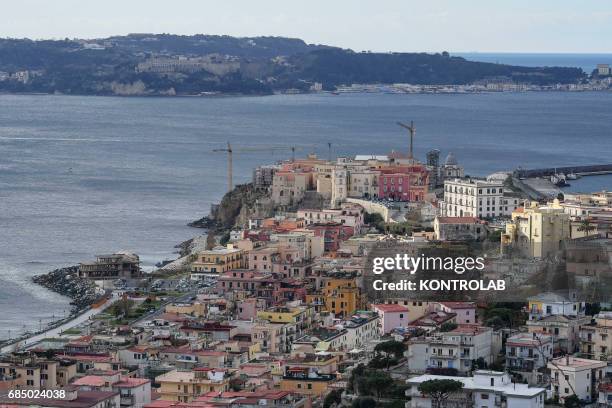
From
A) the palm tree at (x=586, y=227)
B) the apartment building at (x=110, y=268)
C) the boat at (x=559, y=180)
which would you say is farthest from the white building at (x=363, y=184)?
the boat at (x=559, y=180)

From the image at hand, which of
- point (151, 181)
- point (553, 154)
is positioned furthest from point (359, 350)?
point (553, 154)

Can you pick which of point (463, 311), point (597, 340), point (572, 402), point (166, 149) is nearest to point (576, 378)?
point (572, 402)

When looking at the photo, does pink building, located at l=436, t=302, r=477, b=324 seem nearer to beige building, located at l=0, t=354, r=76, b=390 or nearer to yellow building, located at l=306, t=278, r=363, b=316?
yellow building, located at l=306, t=278, r=363, b=316

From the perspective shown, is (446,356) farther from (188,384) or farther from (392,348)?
(188,384)

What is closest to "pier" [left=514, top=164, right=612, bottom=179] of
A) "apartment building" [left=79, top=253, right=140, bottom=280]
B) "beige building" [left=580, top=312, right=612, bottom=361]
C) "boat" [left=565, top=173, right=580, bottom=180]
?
"boat" [left=565, top=173, right=580, bottom=180]

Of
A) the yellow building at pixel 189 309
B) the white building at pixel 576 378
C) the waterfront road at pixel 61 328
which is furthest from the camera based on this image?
the yellow building at pixel 189 309

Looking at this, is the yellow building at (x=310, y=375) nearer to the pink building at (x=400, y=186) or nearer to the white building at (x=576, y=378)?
the white building at (x=576, y=378)
